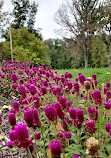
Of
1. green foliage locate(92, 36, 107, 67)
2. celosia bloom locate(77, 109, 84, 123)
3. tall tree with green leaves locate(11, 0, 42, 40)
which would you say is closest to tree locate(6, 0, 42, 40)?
tall tree with green leaves locate(11, 0, 42, 40)

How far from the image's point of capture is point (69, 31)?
19641 mm

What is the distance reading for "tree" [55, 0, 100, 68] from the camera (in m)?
18.8

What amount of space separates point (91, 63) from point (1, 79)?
87.8 feet

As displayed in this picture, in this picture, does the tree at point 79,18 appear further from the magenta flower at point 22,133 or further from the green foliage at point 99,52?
the magenta flower at point 22,133

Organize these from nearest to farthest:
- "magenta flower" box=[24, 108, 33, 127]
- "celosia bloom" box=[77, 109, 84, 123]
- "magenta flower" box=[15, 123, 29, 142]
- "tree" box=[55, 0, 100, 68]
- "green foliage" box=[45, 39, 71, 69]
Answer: "magenta flower" box=[15, 123, 29, 142] → "magenta flower" box=[24, 108, 33, 127] → "celosia bloom" box=[77, 109, 84, 123] → "tree" box=[55, 0, 100, 68] → "green foliage" box=[45, 39, 71, 69]

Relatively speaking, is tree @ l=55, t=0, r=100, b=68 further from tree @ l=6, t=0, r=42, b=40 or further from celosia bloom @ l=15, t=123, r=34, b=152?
celosia bloom @ l=15, t=123, r=34, b=152

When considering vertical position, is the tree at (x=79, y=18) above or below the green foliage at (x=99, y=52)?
above

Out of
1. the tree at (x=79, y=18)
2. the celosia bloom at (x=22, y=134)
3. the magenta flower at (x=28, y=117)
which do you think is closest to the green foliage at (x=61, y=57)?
the tree at (x=79, y=18)

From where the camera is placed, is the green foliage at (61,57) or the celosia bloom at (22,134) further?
the green foliage at (61,57)

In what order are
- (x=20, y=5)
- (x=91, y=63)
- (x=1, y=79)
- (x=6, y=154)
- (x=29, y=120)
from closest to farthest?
(x=29, y=120)
(x=6, y=154)
(x=1, y=79)
(x=20, y=5)
(x=91, y=63)

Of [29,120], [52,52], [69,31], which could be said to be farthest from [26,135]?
[52,52]

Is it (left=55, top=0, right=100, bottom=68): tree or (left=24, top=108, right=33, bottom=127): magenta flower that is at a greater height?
(left=55, top=0, right=100, bottom=68): tree

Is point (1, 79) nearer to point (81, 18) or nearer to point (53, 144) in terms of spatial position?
point (53, 144)

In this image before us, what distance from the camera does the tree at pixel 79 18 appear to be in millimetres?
18797
